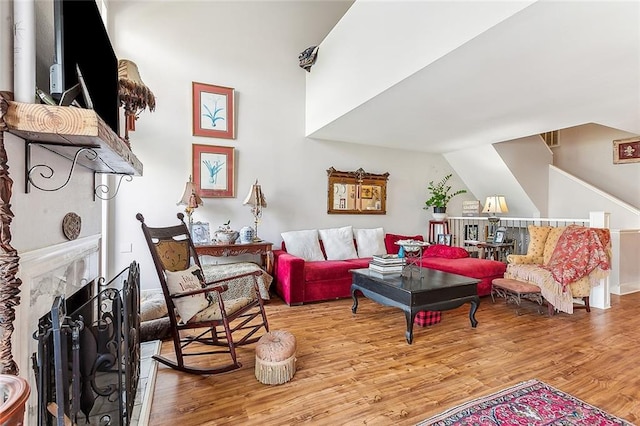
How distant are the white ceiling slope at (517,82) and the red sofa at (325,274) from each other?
6.07 ft

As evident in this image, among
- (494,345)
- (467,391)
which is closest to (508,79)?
(494,345)

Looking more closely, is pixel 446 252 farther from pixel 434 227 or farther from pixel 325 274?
pixel 325 274

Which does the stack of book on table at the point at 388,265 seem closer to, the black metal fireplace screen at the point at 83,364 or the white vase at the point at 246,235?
the white vase at the point at 246,235

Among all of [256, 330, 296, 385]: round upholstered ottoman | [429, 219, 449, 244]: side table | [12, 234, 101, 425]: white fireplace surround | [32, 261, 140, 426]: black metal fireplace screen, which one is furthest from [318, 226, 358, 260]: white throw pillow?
[12, 234, 101, 425]: white fireplace surround

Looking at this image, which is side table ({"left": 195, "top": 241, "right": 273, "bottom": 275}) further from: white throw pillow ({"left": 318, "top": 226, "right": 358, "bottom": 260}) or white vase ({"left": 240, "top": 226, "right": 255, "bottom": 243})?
white throw pillow ({"left": 318, "top": 226, "right": 358, "bottom": 260})

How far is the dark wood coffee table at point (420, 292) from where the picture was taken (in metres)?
2.75

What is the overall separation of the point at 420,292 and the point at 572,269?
2050 millimetres

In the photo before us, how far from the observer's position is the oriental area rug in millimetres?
1693

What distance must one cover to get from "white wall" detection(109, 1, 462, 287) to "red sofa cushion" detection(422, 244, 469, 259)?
88 cm

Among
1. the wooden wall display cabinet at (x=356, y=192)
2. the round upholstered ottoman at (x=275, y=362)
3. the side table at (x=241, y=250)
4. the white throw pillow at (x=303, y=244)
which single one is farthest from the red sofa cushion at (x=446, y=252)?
the round upholstered ottoman at (x=275, y=362)

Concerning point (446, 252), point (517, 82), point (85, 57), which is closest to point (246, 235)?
point (85, 57)

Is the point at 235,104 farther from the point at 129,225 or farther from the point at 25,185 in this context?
the point at 25,185

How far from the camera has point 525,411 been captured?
1.78m

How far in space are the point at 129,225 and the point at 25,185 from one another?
2941mm
